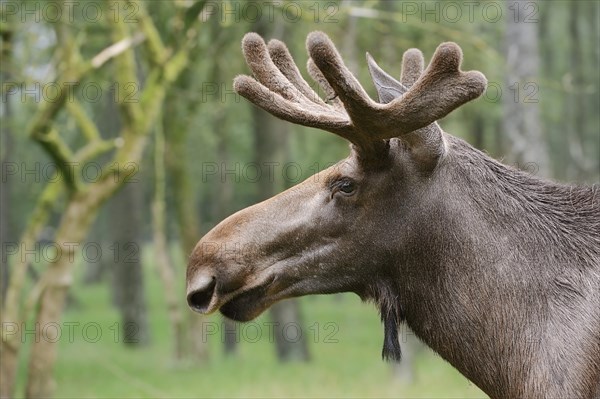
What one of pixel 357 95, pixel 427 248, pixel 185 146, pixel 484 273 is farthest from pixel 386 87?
pixel 185 146

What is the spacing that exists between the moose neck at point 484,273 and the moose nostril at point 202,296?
2.77ft

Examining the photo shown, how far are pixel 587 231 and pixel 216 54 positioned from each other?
12.6 m

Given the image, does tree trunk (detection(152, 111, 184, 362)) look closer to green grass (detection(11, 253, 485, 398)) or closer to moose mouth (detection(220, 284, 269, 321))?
green grass (detection(11, 253, 485, 398))

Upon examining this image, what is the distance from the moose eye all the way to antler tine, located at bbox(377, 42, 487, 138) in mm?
412

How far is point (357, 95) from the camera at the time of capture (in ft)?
13.8

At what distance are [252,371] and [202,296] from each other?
38.5ft

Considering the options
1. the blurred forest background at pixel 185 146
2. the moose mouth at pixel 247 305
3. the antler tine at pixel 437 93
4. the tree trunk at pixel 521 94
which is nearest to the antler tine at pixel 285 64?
the antler tine at pixel 437 93

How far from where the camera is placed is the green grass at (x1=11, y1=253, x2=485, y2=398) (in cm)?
1221

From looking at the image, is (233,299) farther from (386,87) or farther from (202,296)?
(386,87)

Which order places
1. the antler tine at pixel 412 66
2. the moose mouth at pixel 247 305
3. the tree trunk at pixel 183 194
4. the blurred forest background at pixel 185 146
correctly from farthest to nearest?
the tree trunk at pixel 183 194 → the blurred forest background at pixel 185 146 → the antler tine at pixel 412 66 → the moose mouth at pixel 247 305

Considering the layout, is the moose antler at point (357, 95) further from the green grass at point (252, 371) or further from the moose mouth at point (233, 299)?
the green grass at point (252, 371)

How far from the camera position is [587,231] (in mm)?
4539

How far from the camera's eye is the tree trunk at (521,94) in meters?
11.2

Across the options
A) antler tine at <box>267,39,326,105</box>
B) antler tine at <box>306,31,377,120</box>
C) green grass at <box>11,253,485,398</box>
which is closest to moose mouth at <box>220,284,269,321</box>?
antler tine at <box>306,31,377,120</box>
